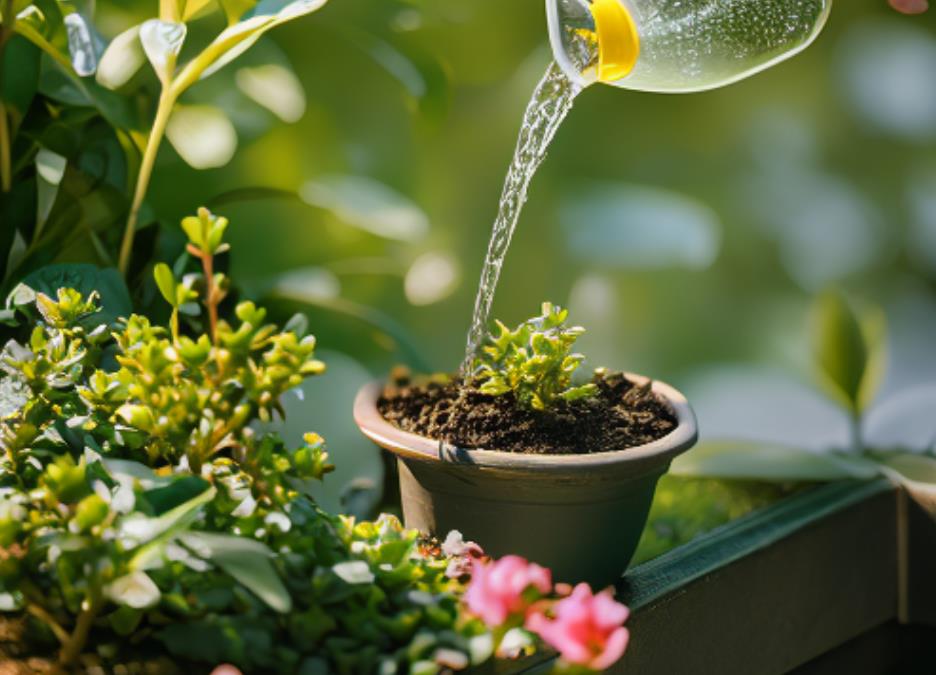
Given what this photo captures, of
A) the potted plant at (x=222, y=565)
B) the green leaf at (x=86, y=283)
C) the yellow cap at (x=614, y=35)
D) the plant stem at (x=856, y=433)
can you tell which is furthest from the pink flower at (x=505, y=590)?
the plant stem at (x=856, y=433)

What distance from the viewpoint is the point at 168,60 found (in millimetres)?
1215

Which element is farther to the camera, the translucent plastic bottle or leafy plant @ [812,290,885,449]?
leafy plant @ [812,290,885,449]

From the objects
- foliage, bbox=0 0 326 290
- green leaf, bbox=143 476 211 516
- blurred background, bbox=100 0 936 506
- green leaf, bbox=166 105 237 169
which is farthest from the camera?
blurred background, bbox=100 0 936 506

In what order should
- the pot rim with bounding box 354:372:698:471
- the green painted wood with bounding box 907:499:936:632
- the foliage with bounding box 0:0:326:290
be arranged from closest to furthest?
the pot rim with bounding box 354:372:698:471 < the foliage with bounding box 0:0:326:290 < the green painted wood with bounding box 907:499:936:632

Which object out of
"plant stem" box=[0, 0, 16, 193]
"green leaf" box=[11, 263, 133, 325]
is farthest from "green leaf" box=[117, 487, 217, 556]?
"plant stem" box=[0, 0, 16, 193]

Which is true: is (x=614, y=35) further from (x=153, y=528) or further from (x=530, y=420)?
(x=153, y=528)

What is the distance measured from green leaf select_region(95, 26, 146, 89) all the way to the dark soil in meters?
0.48

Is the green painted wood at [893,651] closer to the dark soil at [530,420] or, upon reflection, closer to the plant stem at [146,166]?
the dark soil at [530,420]

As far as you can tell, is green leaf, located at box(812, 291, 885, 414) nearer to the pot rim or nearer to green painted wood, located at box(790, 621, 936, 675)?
green painted wood, located at box(790, 621, 936, 675)

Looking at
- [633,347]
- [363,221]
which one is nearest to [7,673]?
[363,221]

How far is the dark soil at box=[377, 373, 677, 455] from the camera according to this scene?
1039 millimetres

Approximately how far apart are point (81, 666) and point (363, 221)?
92 cm

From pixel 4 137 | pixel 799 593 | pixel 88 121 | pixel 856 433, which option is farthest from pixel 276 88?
pixel 856 433

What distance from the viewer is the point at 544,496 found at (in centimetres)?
100
